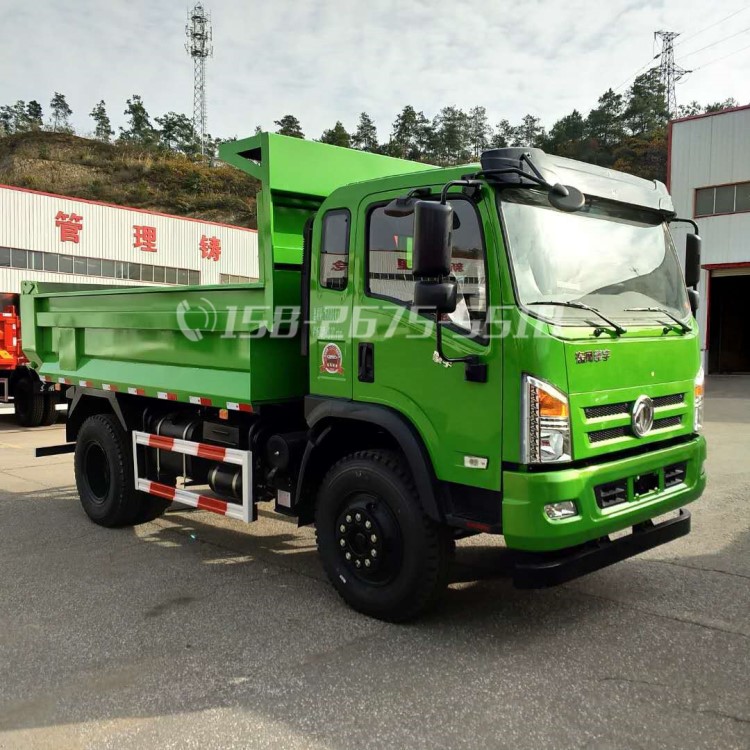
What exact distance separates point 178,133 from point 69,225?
7167 centimetres

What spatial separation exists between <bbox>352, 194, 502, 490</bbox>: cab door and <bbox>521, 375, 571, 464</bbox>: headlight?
6.3 inches

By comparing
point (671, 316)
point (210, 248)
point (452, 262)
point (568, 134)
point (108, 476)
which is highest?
point (568, 134)

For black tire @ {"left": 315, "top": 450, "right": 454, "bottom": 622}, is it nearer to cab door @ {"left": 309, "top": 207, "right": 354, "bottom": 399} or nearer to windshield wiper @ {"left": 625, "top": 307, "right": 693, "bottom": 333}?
cab door @ {"left": 309, "top": 207, "right": 354, "bottom": 399}

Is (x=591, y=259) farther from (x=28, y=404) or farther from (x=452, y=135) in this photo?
(x=452, y=135)

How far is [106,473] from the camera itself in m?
6.40

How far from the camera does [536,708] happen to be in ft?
10.5

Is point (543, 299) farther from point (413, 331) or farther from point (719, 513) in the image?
point (719, 513)

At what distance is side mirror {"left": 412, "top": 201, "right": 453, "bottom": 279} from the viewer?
3.45 metres

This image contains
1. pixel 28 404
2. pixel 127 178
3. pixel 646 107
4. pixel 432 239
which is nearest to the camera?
pixel 432 239

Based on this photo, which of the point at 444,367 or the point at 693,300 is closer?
the point at 444,367

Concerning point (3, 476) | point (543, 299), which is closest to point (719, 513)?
point (543, 299)

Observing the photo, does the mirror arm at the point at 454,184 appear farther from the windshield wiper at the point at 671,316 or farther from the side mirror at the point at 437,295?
the windshield wiper at the point at 671,316

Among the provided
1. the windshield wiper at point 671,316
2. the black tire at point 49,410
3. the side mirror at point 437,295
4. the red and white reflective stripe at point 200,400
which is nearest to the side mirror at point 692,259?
the windshield wiper at point 671,316

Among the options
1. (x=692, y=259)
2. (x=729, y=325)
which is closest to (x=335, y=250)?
(x=692, y=259)
